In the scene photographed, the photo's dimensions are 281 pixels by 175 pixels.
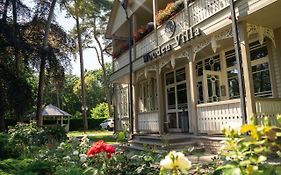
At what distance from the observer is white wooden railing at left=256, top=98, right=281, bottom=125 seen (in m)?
7.62

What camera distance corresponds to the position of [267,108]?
7.74 meters

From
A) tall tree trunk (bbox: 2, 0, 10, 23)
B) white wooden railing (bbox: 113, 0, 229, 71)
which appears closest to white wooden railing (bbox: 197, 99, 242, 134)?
white wooden railing (bbox: 113, 0, 229, 71)

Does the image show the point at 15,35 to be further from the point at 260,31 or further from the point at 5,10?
the point at 260,31

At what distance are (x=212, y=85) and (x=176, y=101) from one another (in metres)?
2.87

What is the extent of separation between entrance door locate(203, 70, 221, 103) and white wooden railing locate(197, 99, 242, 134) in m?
1.29

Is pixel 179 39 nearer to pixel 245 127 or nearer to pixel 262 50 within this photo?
pixel 262 50

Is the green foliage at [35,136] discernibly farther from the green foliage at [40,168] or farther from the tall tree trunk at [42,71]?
the tall tree trunk at [42,71]

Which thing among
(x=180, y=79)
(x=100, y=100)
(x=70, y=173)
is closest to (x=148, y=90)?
(x=180, y=79)

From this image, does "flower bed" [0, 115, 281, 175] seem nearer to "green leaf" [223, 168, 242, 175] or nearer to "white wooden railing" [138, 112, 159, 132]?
"green leaf" [223, 168, 242, 175]

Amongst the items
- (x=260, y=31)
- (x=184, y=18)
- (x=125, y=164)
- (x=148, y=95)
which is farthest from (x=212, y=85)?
(x=125, y=164)

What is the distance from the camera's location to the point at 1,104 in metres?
15.4

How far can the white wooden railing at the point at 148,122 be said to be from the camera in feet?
42.0

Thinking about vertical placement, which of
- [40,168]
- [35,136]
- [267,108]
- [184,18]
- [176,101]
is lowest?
[40,168]

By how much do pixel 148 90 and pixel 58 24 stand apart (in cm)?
823
